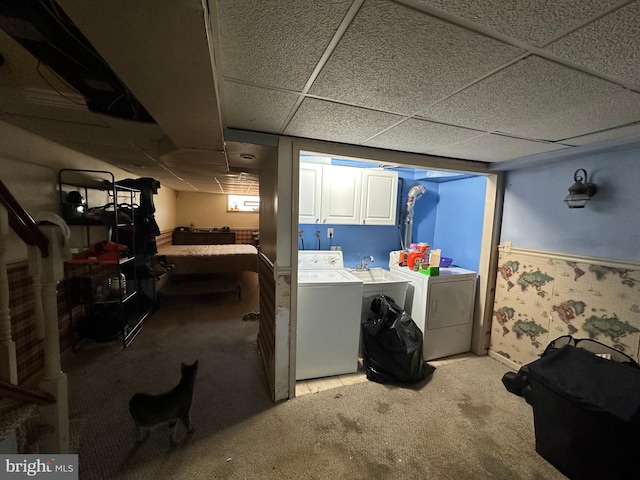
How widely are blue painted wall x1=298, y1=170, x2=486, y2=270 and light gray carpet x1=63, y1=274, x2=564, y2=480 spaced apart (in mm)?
1279

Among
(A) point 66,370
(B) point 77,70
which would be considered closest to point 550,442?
(B) point 77,70

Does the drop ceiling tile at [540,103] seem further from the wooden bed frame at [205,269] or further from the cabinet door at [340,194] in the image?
the wooden bed frame at [205,269]

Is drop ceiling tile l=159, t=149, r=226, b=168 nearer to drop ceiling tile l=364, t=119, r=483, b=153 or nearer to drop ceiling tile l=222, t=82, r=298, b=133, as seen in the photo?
drop ceiling tile l=222, t=82, r=298, b=133

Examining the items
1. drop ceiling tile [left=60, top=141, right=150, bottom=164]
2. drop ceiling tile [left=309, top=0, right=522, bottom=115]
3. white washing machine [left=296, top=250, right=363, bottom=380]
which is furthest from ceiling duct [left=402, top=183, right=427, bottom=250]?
drop ceiling tile [left=60, top=141, right=150, bottom=164]

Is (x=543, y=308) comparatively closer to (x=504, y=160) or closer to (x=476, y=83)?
(x=504, y=160)

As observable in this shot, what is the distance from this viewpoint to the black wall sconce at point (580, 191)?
1.85m

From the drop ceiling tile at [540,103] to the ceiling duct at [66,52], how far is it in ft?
5.03

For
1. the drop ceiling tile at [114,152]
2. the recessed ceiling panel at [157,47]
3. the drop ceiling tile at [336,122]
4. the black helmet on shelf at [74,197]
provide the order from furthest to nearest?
the black helmet on shelf at [74,197] < the drop ceiling tile at [114,152] < the drop ceiling tile at [336,122] < the recessed ceiling panel at [157,47]

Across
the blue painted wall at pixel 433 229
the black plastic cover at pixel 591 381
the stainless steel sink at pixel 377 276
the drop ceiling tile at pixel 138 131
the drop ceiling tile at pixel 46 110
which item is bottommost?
the black plastic cover at pixel 591 381

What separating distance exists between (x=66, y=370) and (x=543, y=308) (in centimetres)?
423

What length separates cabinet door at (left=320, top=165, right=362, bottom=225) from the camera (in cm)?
258

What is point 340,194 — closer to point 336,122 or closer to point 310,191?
point 310,191

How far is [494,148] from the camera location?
6.36 ft

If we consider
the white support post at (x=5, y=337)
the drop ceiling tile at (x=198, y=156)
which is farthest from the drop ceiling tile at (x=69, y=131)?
the white support post at (x=5, y=337)
